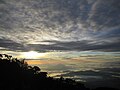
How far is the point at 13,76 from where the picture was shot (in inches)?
4090

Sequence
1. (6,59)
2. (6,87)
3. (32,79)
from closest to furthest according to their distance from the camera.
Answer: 1. (6,87)
2. (32,79)
3. (6,59)

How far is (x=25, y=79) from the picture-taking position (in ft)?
350

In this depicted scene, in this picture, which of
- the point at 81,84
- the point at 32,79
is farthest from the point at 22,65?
the point at 81,84

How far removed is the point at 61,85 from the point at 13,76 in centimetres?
3209

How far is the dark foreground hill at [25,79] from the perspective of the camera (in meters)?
91.0

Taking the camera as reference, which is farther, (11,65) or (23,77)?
(11,65)

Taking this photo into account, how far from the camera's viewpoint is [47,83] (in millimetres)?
117812

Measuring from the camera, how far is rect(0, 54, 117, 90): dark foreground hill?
91.0 metres

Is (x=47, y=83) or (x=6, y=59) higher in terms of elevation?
(x=6, y=59)

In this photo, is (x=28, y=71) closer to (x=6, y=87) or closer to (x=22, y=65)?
(x=22, y=65)

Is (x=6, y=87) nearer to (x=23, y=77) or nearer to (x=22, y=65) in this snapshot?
(x=23, y=77)

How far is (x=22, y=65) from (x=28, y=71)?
609cm

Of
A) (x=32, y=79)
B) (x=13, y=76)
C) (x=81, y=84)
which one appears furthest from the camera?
(x=81, y=84)

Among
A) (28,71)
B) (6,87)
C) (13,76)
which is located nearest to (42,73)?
(28,71)
